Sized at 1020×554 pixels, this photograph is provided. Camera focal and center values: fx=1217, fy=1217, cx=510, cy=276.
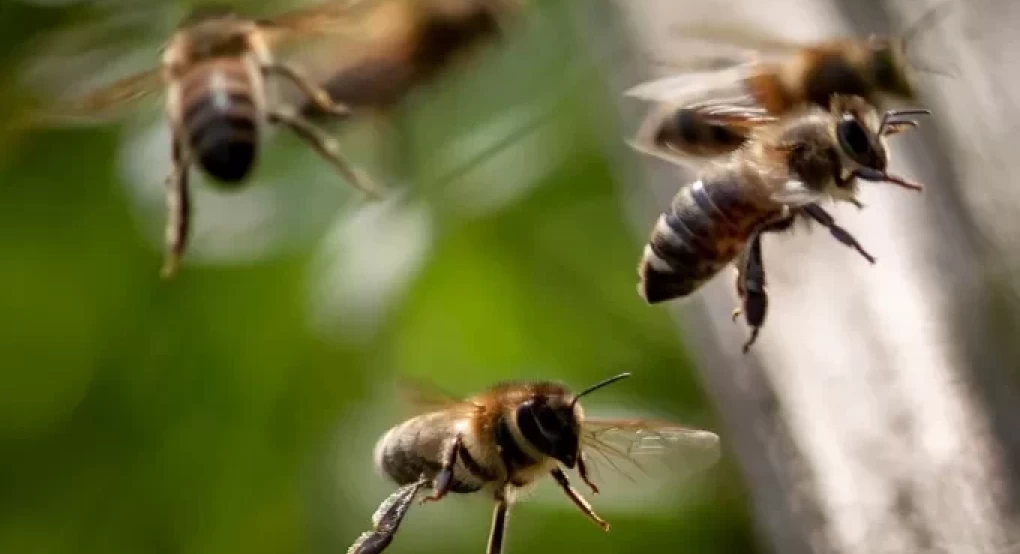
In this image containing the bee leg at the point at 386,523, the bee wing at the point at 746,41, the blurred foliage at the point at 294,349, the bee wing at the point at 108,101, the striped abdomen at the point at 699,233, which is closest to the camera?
the bee leg at the point at 386,523

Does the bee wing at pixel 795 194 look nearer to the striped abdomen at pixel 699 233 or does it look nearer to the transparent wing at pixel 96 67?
the striped abdomen at pixel 699 233

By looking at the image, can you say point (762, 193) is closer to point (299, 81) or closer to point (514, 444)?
point (514, 444)

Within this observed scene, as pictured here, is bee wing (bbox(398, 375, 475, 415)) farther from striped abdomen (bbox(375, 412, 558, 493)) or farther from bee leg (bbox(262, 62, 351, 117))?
bee leg (bbox(262, 62, 351, 117))

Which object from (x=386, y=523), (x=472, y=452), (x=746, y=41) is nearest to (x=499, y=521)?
(x=472, y=452)

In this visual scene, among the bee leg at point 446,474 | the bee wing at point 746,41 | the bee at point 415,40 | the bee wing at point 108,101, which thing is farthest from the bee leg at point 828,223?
the bee at point 415,40

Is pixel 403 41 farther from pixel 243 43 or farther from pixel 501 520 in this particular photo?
pixel 501 520

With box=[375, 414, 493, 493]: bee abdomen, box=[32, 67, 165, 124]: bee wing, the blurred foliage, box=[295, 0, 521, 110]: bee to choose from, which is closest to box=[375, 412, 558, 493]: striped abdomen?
box=[375, 414, 493, 493]: bee abdomen

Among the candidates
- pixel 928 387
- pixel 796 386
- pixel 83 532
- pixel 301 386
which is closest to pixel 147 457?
pixel 83 532
